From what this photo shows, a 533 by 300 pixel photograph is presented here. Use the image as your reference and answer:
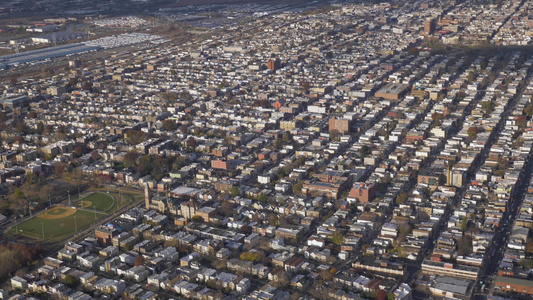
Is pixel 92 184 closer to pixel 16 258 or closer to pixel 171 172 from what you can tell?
pixel 171 172

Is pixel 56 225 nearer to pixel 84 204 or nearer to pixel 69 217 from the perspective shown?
pixel 69 217

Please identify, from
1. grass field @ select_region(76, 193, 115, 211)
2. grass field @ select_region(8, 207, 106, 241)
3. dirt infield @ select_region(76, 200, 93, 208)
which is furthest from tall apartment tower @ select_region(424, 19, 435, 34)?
grass field @ select_region(8, 207, 106, 241)

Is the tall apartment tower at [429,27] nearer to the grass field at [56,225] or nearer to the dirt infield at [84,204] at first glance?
the dirt infield at [84,204]

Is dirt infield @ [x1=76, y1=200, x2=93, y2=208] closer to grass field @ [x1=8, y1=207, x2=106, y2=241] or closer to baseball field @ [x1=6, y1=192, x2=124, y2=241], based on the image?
baseball field @ [x1=6, y1=192, x2=124, y2=241]

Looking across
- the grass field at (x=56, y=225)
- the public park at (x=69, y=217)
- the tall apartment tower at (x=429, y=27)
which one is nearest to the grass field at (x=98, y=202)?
the public park at (x=69, y=217)

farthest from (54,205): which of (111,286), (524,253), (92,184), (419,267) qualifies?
(524,253)

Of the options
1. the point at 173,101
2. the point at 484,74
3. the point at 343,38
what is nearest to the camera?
the point at 173,101

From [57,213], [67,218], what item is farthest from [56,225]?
[57,213]
